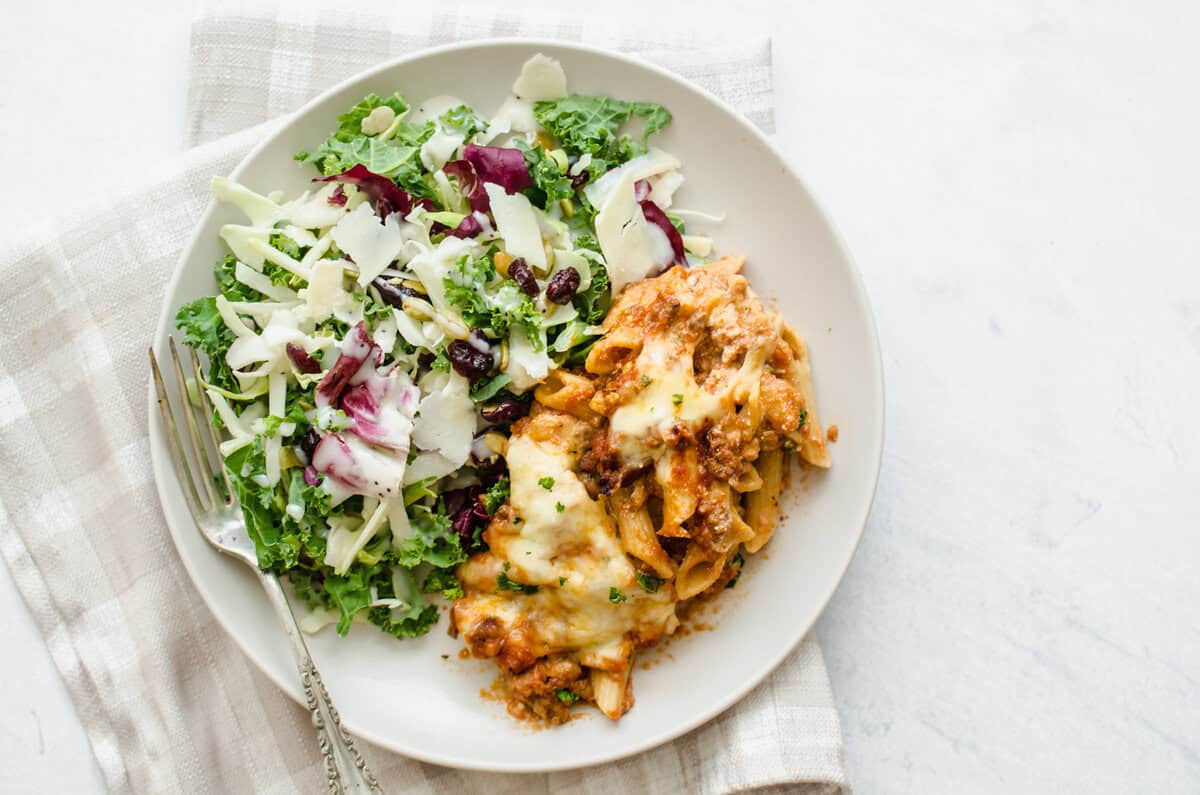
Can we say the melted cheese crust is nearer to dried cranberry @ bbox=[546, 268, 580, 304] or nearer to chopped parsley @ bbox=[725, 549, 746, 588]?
chopped parsley @ bbox=[725, 549, 746, 588]

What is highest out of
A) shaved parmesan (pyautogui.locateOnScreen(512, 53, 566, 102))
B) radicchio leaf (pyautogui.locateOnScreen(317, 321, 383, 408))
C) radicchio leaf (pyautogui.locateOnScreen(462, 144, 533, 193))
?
shaved parmesan (pyautogui.locateOnScreen(512, 53, 566, 102))

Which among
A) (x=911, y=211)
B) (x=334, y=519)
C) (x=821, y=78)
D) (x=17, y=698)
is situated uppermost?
(x=821, y=78)

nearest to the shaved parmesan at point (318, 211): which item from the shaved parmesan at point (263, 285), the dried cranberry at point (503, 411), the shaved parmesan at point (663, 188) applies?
the shaved parmesan at point (263, 285)

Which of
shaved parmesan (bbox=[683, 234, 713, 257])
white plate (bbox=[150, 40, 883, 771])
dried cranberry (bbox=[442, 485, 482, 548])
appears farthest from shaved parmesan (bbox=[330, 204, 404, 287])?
shaved parmesan (bbox=[683, 234, 713, 257])

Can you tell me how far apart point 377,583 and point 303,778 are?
0.90 meters

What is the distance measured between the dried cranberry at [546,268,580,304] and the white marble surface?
133 centimetres

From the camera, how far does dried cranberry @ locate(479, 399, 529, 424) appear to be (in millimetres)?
3594

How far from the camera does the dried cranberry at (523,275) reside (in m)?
3.53

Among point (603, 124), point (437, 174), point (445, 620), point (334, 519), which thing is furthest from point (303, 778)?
point (603, 124)

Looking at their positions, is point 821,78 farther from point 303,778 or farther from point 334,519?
point 303,778

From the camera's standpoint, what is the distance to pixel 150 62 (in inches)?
169

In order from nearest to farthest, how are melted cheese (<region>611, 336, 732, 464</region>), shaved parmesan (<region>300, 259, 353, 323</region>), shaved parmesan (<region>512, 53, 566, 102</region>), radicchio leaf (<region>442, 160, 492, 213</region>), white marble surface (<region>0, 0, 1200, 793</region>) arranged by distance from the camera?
melted cheese (<region>611, 336, 732, 464</region>)
shaved parmesan (<region>300, 259, 353, 323</region>)
radicchio leaf (<region>442, 160, 492, 213</region>)
shaved parmesan (<region>512, 53, 566, 102</region>)
white marble surface (<region>0, 0, 1200, 793</region>)

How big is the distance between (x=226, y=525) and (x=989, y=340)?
315 centimetres

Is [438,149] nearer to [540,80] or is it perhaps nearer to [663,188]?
[540,80]
